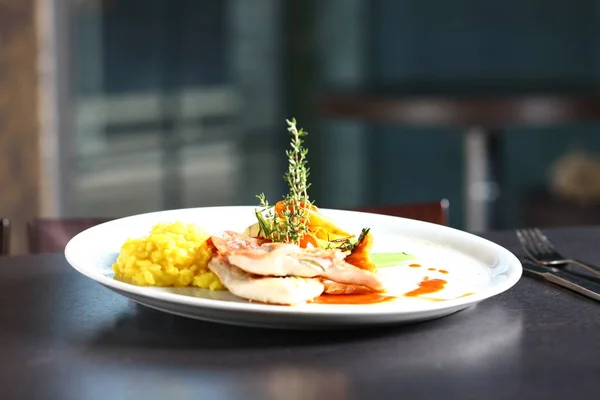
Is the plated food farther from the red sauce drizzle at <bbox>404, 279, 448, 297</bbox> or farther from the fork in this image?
the fork

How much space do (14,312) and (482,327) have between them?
0.52 m

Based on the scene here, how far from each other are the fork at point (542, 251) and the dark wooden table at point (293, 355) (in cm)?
13

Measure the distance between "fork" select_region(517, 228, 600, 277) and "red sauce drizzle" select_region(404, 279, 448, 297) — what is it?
0.78 feet

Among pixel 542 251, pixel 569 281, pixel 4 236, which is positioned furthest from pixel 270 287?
pixel 4 236

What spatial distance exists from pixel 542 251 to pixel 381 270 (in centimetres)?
31

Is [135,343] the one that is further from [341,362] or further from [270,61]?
[270,61]

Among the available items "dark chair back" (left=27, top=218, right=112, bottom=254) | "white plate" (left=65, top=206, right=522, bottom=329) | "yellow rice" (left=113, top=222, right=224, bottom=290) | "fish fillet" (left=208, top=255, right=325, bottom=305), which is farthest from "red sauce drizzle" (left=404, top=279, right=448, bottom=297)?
"dark chair back" (left=27, top=218, right=112, bottom=254)

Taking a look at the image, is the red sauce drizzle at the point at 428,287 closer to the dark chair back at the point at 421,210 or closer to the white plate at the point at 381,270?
the white plate at the point at 381,270

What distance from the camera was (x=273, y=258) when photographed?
1006 mm

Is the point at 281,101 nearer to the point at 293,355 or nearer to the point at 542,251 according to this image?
the point at 542,251

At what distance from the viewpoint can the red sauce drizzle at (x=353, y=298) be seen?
3.38 feet

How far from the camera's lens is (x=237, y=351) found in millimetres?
945

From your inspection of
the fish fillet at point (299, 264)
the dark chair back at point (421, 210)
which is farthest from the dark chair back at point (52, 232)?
the fish fillet at point (299, 264)

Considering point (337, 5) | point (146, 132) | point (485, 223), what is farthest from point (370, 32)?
point (485, 223)
